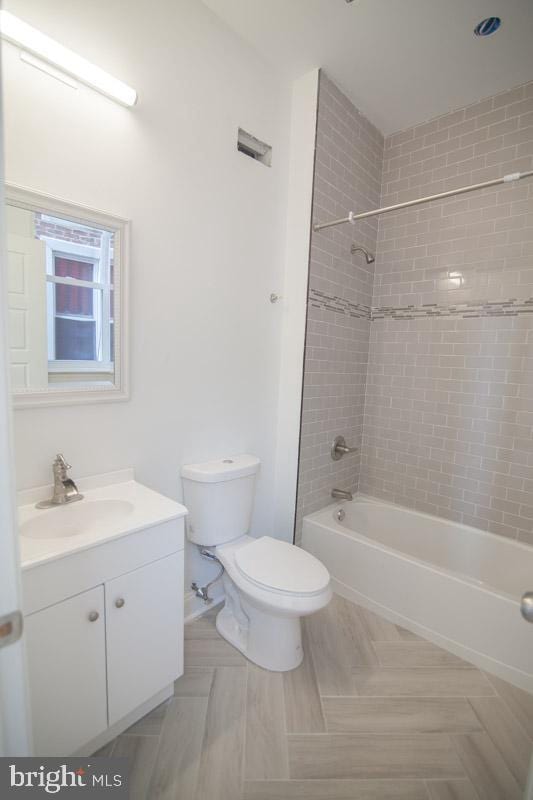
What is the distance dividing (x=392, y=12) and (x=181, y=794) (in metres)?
3.11

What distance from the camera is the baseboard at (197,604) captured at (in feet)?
6.15

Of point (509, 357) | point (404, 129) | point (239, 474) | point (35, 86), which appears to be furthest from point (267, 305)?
point (404, 129)

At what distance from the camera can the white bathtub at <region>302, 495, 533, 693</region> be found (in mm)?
1635

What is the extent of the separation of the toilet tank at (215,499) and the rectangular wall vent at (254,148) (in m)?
1.61

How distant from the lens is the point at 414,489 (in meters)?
2.51

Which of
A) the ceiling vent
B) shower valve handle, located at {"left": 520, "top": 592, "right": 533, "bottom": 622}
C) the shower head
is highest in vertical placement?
the ceiling vent

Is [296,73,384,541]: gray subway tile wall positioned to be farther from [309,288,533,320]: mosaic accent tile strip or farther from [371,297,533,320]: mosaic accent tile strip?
[371,297,533,320]: mosaic accent tile strip

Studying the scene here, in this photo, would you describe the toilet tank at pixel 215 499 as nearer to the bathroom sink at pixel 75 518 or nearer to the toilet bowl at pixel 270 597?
the toilet bowl at pixel 270 597

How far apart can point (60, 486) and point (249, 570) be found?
83cm

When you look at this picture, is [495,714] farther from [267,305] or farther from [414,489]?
[267,305]

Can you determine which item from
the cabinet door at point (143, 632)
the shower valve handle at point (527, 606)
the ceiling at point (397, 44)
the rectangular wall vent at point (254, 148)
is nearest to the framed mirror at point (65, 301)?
the cabinet door at point (143, 632)

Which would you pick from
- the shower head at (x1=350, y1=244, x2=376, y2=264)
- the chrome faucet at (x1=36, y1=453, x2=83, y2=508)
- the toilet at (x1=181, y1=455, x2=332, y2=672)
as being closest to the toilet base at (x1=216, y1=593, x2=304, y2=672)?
the toilet at (x1=181, y1=455, x2=332, y2=672)

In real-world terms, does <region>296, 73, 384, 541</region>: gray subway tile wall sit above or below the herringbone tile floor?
above

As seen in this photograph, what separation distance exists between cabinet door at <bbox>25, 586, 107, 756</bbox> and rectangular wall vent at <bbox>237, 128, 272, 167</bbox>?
2067 millimetres
